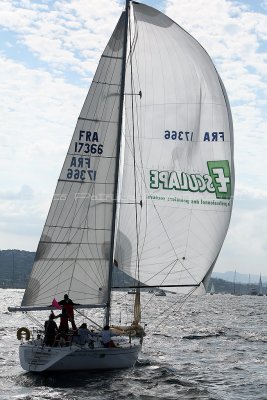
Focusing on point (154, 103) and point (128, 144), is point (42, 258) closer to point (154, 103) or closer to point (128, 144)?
point (128, 144)

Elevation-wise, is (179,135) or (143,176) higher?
(179,135)

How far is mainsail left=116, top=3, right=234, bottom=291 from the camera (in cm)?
2334

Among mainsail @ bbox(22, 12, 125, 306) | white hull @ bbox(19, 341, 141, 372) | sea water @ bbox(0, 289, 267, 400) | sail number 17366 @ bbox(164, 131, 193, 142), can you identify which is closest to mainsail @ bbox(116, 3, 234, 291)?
sail number 17366 @ bbox(164, 131, 193, 142)

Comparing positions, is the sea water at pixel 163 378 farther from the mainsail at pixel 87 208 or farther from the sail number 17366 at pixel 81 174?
the sail number 17366 at pixel 81 174

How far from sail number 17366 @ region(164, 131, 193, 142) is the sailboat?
1.3 inches

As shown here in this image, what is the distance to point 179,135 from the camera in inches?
925

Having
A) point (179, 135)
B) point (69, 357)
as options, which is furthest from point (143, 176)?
point (69, 357)

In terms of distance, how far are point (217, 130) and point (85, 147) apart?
4.41 meters

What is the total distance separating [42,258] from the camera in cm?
2267

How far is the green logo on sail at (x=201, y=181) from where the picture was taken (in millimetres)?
23391

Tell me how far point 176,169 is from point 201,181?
0.92 meters

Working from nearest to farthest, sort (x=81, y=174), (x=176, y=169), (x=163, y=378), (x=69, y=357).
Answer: (x=69, y=357) < (x=81, y=174) < (x=163, y=378) < (x=176, y=169)

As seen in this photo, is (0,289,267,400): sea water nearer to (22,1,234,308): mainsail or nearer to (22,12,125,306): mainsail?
(22,12,125,306): mainsail

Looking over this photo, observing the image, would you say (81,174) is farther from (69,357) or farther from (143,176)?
(69,357)
